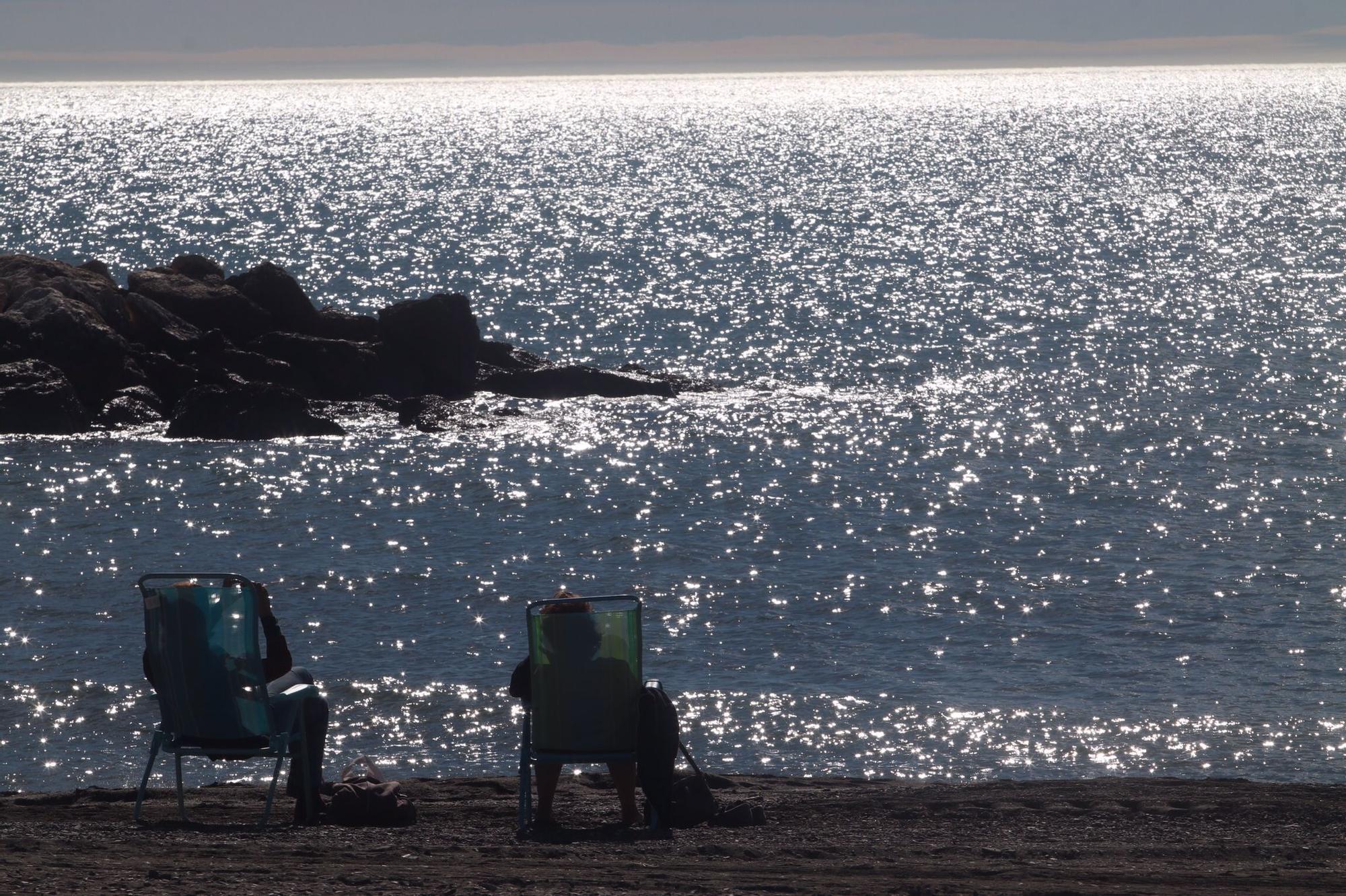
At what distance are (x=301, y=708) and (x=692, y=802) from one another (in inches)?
90.2

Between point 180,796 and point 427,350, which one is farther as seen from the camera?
point 427,350

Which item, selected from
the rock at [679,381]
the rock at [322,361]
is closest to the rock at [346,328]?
the rock at [322,361]

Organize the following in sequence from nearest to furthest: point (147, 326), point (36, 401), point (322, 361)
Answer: point (36, 401)
point (147, 326)
point (322, 361)

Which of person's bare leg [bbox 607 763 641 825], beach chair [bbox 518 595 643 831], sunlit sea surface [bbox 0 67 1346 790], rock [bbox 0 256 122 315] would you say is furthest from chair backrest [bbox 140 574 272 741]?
rock [bbox 0 256 122 315]

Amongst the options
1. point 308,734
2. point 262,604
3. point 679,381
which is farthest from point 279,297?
point 308,734

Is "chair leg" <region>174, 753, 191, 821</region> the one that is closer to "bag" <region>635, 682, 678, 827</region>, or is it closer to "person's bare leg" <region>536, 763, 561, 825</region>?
"person's bare leg" <region>536, 763, 561, 825</region>

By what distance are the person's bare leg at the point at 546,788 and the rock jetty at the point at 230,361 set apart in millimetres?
18980

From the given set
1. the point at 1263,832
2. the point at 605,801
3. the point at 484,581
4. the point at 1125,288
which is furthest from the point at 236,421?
the point at 1125,288

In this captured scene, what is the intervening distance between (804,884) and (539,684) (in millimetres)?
2433

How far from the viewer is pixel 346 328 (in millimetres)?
31969

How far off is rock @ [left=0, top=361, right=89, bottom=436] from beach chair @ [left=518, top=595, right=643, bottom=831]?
2018cm

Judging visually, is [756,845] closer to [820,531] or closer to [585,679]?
[585,679]

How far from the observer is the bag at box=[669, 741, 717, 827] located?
29.1 ft

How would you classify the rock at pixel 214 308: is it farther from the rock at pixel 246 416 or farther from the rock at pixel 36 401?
the rock at pixel 36 401
